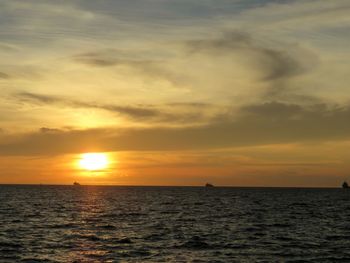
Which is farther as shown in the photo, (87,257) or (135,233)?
(135,233)

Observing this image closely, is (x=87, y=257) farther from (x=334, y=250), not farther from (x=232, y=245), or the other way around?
(x=334, y=250)

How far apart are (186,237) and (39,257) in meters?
18.2

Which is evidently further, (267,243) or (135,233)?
(135,233)

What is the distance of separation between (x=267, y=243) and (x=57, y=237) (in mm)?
21988

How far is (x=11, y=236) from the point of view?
2121 inches

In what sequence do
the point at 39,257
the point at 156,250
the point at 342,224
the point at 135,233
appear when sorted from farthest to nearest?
the point at 342,224 < the point at 135,233 < the point at 156,250 < the point at 39,257

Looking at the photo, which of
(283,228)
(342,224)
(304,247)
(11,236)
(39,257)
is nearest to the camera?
(39,257)

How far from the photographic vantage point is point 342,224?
239 ft

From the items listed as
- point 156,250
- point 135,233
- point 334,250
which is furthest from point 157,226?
point 334,250

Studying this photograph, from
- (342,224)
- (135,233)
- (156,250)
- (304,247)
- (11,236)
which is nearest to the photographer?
(156,250)

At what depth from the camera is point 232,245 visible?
49.2 metres

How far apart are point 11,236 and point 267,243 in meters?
26.8

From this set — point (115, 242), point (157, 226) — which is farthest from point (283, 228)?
point (115, 242)

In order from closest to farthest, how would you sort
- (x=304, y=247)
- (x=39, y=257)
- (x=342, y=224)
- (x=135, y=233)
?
(x=39, y=257) → (x=304, y=247) → (x=135, y=233) → (x=342, y=224)
